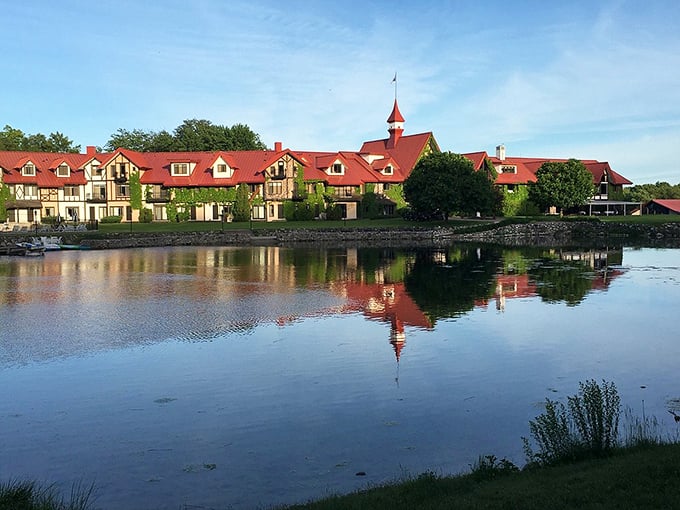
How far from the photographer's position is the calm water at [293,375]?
10602 mm

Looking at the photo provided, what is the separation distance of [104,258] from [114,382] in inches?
1471

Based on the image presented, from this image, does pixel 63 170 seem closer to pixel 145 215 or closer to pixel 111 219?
pixel 111 219

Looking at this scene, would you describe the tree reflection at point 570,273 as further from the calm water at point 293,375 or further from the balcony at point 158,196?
the balcony at point 158,196

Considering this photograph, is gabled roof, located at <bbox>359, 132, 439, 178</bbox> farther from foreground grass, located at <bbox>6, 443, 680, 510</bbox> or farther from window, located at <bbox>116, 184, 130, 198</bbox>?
foreground grass, located at <bbox>6, 443, 680, 510</bbox>

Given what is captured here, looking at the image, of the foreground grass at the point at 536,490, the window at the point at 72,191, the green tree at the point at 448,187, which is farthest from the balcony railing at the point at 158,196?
the foreground grass at the point at 536,490

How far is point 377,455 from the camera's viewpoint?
10.9 m

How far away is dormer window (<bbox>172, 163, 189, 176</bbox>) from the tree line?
1963 cm

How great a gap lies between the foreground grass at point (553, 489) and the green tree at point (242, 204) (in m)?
73.6

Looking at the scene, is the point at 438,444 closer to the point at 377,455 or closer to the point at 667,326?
the point at 377,455

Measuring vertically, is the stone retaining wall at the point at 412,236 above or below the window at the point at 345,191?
below

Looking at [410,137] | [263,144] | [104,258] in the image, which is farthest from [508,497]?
[263,144]

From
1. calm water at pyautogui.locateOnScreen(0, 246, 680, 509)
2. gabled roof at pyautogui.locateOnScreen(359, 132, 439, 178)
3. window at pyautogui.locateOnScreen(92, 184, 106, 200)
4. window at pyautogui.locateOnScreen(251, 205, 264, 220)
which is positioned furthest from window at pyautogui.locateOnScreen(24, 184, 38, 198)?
calm water at pyautogui.locateOnScreen(0, 246, 680, 509)

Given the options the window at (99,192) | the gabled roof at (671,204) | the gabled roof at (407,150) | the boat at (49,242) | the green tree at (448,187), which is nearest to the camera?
the boat at (49,242)

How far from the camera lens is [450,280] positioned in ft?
114
